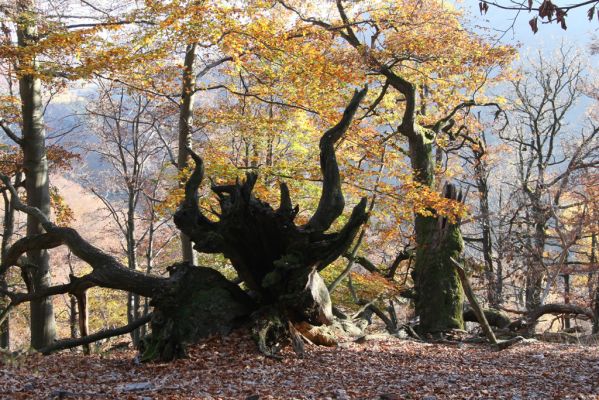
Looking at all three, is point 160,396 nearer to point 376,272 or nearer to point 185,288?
point 185,288

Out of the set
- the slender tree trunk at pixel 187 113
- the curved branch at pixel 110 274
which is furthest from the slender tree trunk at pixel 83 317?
the slender tree trunk at pixel 187 113

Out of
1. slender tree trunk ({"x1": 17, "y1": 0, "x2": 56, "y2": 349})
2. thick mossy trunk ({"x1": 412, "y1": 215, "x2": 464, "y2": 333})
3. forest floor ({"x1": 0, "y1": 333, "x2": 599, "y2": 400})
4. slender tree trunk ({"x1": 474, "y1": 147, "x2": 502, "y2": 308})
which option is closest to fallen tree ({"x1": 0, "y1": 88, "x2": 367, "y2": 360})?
forest floor ({"x1": 0, "y1": 333, "x2": 599, "y2": 400})

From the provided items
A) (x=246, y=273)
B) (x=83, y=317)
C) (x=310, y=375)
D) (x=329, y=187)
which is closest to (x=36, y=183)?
(x=83, y=317)

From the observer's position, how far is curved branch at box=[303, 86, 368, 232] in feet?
26.1

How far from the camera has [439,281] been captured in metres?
11.9

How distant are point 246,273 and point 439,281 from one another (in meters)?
5.36

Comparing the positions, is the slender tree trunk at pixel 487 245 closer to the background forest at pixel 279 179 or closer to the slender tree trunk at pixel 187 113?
the background forest at pixel 279 179

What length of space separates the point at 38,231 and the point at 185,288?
5.71 metres

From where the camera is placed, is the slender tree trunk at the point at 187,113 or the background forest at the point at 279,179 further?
the slender tree trunk at the point at 187,113

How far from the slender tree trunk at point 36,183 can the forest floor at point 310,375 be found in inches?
152

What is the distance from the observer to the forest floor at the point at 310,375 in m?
5.20

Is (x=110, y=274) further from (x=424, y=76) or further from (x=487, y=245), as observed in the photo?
(x=487, y=245)

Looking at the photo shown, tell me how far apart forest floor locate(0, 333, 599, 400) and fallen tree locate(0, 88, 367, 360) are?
329 millimetres

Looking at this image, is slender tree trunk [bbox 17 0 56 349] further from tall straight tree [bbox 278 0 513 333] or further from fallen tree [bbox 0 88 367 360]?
tall straight tree [bbox 278 0 513 333]
